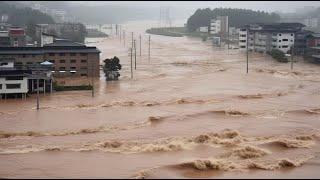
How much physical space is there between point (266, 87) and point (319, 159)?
7.06 metres

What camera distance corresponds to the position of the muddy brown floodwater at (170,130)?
754 centimetres

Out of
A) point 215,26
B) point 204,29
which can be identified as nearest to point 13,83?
point 215,26

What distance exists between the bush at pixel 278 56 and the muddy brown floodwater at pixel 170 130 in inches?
158

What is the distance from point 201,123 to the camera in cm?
1038

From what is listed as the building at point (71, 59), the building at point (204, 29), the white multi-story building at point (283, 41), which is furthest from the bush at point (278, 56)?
the building at point (204, 29)

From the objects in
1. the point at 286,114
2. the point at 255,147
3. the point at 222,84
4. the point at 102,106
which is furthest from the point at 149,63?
the point at 255,147

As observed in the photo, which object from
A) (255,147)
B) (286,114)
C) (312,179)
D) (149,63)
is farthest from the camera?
(149,63)

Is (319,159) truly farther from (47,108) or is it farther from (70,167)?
(47,108)

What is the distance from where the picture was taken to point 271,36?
2358 centimetres

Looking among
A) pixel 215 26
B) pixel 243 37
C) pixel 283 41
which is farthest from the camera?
pixel 215 26

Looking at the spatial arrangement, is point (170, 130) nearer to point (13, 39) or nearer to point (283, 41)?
point (13, 39)

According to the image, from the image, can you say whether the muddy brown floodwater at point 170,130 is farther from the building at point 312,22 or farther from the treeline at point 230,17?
the treeline at point 230,17

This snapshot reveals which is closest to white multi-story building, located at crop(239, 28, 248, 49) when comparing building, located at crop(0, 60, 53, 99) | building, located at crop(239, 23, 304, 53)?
building, located at crop(239, 23, 304, 53)

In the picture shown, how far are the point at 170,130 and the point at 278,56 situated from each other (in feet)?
41.3
